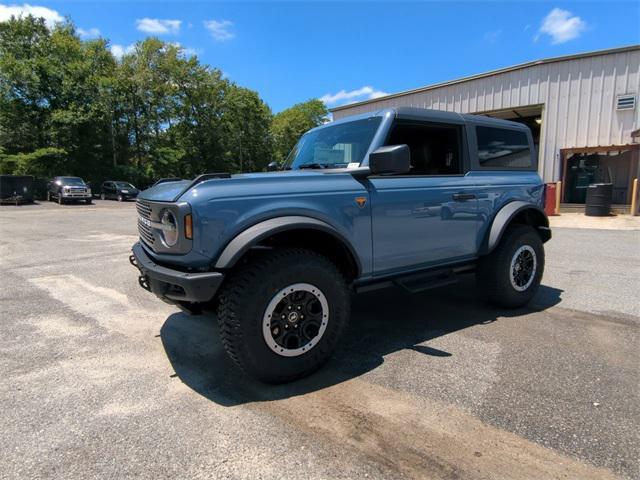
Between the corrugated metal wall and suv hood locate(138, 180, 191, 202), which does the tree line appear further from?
suv hood locate(138, 180, 191, 202)

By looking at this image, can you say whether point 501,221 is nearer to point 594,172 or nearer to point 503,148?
point 503,148

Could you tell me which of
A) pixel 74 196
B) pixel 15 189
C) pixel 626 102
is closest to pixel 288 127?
pixel 74 196

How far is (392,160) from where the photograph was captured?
3.03 metres

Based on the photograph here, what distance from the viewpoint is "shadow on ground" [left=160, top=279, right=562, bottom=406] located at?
291cm

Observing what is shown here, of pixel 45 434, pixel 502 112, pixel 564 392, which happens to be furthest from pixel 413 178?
pixel 502 112

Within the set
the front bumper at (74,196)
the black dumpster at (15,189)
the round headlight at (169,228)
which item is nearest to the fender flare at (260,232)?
the round headlight at (169,228)

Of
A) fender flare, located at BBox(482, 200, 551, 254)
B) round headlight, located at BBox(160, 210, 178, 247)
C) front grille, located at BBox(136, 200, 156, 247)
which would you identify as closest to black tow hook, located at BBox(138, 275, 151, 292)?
front grille, located at BBox(136, 200, 156, 247)

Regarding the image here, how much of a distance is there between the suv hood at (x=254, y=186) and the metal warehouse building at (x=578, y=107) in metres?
16.7

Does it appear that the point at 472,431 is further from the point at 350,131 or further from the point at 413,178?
the point at 350,131

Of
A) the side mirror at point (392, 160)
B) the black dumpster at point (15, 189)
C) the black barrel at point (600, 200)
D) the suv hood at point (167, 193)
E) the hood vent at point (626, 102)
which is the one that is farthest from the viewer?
the black dumpster at point (15, 189)

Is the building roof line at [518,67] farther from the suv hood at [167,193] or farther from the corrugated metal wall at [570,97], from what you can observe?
the suv hood at [167,193]

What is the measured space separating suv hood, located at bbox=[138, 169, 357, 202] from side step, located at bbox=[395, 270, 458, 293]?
3.47ft

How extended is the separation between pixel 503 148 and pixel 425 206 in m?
1.58

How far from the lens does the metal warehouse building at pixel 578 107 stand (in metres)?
15.3
